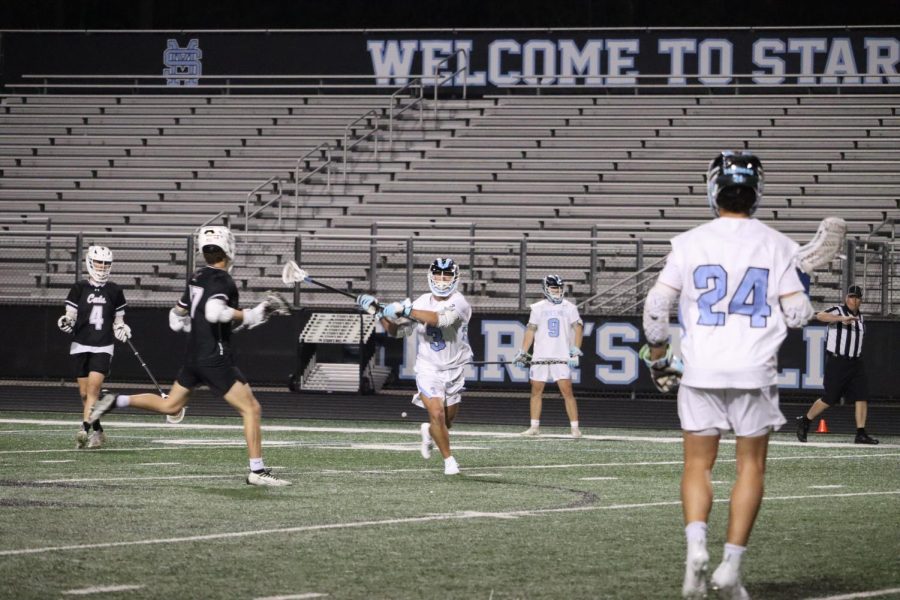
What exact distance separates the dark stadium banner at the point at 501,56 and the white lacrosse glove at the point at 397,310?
1934cm

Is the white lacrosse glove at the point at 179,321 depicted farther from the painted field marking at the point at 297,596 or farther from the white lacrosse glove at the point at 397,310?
the painted field marking at the point at 297,596

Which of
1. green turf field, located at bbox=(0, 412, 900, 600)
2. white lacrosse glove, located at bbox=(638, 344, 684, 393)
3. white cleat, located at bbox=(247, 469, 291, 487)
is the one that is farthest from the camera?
white cleat, located at bbox=(247, 469, 291, 487)

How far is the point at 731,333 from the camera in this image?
6.39 meters

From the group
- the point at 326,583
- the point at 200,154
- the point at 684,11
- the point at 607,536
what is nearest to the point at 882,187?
the point at 684,11

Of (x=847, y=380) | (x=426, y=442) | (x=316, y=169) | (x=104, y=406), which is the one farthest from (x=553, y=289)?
(x=316, y=169)

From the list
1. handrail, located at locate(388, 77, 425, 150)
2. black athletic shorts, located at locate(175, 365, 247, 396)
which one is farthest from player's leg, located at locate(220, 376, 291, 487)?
handrail, located at locate(388, 77, 425, 150)

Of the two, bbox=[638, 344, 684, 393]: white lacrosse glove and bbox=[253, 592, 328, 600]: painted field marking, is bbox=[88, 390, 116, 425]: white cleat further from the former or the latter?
bbox=[638, 344, 684, 393]: white lacrosse glove

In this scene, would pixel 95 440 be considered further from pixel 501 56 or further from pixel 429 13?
pixel 429 13

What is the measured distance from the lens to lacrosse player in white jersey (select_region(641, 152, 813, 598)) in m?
6.34

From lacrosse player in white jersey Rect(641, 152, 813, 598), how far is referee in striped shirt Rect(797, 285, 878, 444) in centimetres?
1063

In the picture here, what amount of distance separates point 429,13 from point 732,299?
93.0 feet

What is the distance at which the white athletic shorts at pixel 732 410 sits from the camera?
6.37m

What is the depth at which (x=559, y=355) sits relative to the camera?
17.7m

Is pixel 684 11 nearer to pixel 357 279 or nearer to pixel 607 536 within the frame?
pixel 357 279
